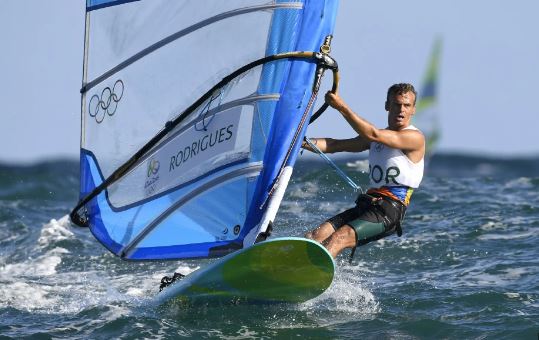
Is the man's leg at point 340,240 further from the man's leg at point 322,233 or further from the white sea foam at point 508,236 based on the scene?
the white sea foam at point 508,236

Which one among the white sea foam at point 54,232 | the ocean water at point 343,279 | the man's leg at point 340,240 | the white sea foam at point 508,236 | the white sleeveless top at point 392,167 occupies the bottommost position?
the white sea foam at point 54,232

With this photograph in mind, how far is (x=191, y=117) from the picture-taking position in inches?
286

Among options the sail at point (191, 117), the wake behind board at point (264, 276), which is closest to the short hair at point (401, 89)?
the sail at point (191, 117)

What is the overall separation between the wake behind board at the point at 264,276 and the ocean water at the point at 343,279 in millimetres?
138

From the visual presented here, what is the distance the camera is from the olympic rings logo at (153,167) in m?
7.56

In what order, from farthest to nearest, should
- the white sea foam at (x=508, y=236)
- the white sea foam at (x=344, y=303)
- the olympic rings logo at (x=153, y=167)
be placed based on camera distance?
the white sea foam at (x=508, y=236), the olympic rings logo at (x=153, y=167), the white sea foam at (x=344, y=303)

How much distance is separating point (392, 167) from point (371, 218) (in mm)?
380

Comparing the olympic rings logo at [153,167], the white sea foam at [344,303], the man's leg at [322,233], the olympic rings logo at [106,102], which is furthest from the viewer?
the olympic rings logo at [106,102]

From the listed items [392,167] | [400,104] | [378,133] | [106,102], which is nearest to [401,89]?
[400,104]

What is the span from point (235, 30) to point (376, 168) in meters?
1.37

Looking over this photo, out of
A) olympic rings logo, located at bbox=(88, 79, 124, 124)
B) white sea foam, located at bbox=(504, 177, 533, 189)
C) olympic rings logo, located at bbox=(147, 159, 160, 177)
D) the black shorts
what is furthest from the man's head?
white sea foam, located at bbox=(504, 177, 533, 189)

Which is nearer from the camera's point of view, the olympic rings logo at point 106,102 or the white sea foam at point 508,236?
the olympic rings logo at point 106,102

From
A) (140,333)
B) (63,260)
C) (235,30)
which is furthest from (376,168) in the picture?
(63,260)

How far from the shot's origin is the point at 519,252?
9.04m
